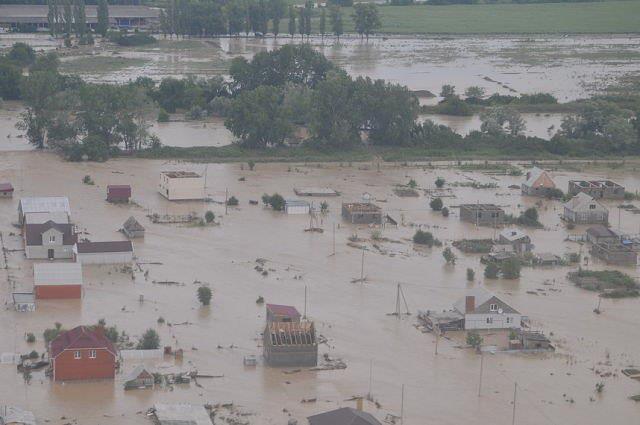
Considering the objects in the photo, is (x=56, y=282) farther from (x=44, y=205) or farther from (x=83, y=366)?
(x=44, y=205)

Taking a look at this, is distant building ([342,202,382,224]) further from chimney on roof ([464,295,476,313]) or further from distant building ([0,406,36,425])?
distant building ([0,406,36,425])

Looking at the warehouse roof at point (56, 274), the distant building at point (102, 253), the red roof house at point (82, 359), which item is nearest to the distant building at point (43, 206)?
the distant building at point (102, 253)

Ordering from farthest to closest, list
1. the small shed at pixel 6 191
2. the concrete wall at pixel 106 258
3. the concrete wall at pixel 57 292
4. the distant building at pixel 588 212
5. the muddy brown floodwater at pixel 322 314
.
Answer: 1. the small shed at pixel 6 191
2. the distant building at pixel 588 212
3. the concrete wall at pixel 106 258
4. the concrete wall at pixel 57 292
5. the muddy brown floodwater at pixel 322 314

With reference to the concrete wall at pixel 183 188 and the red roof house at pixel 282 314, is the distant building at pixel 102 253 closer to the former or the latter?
the red roof house at pixel 282 314

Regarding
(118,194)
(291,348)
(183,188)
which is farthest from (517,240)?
(118,194)

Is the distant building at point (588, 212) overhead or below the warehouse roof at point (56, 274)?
below

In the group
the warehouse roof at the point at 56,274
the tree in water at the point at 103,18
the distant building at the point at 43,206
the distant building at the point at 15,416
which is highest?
the tree in water at the point at 103,18

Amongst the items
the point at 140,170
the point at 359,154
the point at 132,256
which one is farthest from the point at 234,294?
the point at 359,154
